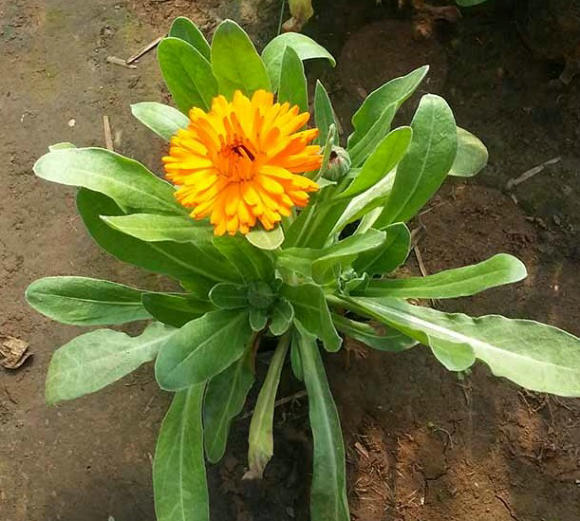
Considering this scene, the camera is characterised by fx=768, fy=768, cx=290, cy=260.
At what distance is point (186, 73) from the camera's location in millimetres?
1503

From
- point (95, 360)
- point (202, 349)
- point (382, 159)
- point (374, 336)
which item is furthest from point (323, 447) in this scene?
point (382, 159)

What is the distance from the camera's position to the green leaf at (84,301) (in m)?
1.55

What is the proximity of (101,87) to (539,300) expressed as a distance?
1.29 metres

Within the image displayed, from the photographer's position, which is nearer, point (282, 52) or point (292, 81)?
→ point (292, 81)

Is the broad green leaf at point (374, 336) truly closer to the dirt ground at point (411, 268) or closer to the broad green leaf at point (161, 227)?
the dirt ground at point (411, 268)

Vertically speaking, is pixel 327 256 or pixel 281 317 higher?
pixel 327 256

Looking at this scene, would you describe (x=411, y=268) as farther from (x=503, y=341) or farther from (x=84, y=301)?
(x=84, y=301)

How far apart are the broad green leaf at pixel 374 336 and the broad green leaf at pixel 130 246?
0.31 meters

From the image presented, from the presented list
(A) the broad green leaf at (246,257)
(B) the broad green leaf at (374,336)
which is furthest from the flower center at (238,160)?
(B) the broad green leaf at (374,336)

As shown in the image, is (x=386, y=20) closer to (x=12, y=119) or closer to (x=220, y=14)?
(x=220, y=14)

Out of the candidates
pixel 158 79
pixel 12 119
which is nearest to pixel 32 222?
pixel 12 119

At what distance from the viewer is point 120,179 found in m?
1.45

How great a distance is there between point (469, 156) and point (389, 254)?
0.32m

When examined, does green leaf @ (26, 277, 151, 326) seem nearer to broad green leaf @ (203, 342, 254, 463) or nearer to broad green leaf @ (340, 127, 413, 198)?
broad green leaf @ (203, 342, 254, 463)
